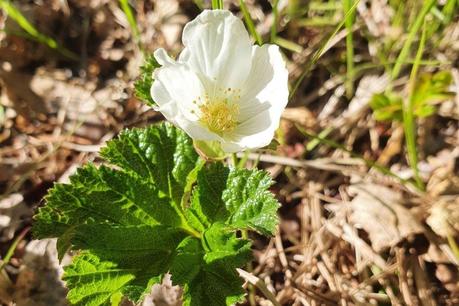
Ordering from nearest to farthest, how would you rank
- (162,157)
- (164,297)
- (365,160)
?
(162,157)
(164,297)
(365,160)

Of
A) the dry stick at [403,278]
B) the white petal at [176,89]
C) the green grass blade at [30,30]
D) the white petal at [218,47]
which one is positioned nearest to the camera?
the white petal at [176,89]

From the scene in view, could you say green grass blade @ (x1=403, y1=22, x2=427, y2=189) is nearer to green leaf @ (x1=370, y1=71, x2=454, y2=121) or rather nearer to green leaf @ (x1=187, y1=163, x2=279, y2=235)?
green leaf @ (x1=370, y1=71, x2=454, y2=121)

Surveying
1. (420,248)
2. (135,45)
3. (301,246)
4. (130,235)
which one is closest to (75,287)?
(130,235)

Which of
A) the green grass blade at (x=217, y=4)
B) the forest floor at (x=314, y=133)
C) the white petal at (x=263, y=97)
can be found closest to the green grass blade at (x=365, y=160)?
the forest floor at (x=314, y=133)

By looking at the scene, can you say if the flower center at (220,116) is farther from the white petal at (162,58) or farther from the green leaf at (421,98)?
the green leaf at (421,98)

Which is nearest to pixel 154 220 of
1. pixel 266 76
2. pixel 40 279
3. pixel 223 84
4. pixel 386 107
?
pixel 223 84

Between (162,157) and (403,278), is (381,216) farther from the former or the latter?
(162,157)

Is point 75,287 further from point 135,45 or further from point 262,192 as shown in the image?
point 135,45
